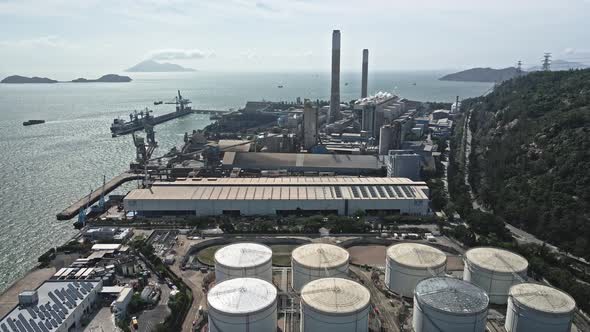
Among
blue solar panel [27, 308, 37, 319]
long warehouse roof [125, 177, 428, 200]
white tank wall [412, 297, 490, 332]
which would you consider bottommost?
blue solar panel [27, 308, 37, 319]

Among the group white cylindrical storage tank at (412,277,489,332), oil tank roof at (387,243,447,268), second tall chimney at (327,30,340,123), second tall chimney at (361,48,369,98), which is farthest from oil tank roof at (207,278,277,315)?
second tall chimney at (361,48,369,98)

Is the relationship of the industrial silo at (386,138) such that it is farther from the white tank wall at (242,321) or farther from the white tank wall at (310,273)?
the white tank wall at (242,321)

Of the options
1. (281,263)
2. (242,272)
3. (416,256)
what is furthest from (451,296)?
(281,263)

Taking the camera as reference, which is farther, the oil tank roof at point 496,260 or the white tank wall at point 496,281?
the oil tank roof at point 496,260

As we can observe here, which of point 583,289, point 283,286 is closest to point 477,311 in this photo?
point 583,289

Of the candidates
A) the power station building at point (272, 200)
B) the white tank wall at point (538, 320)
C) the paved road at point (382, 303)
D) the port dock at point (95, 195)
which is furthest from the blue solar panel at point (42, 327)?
the white tank wall at point (538, 320)

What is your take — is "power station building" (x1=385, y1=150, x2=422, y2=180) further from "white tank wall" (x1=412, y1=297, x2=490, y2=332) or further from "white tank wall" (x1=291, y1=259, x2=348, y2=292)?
"white tank wall" (x1=412, y1=297, x2=490, y2=332)
